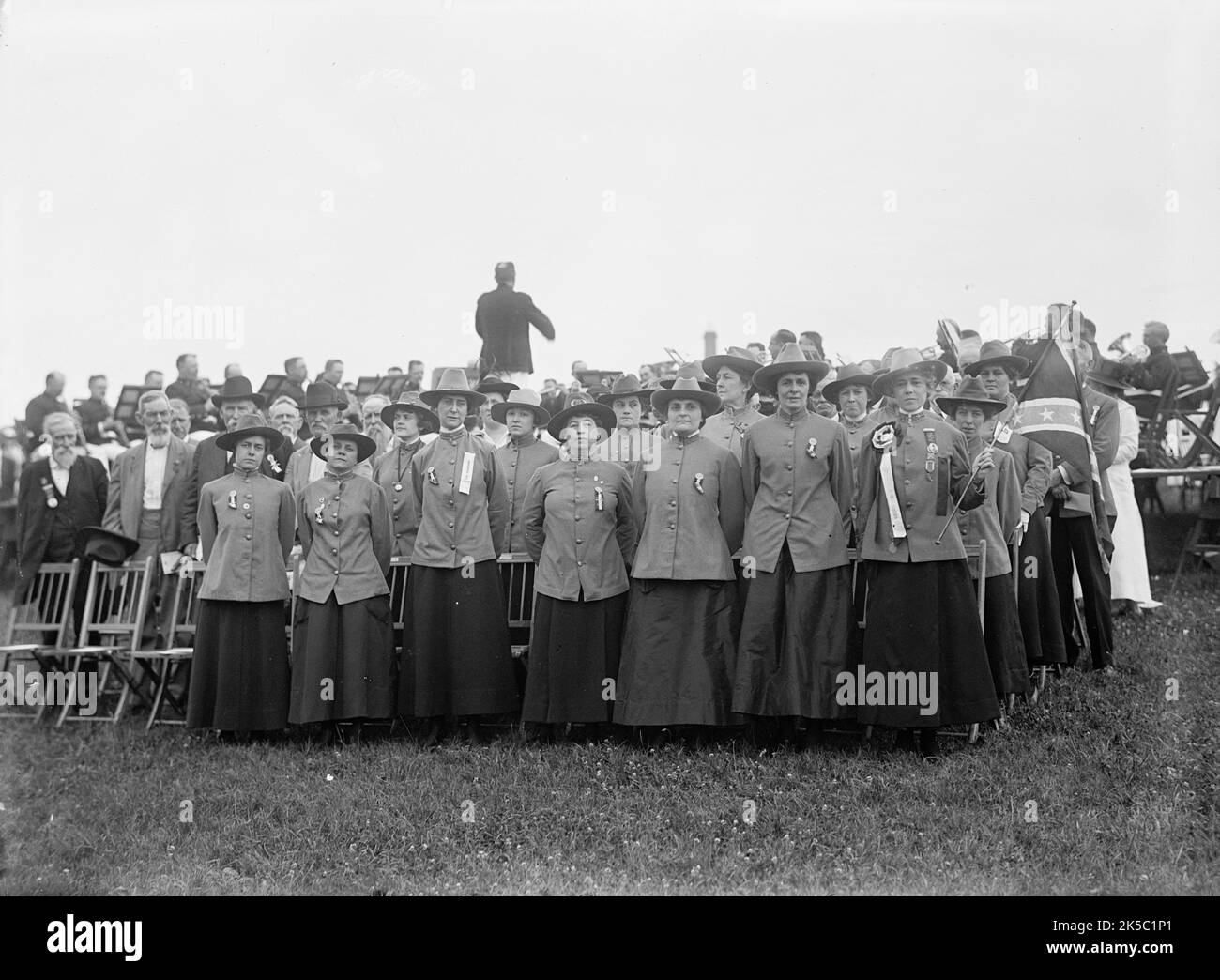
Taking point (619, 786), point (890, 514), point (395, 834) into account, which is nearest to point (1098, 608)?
point (890, 514)

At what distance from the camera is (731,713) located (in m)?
8.21

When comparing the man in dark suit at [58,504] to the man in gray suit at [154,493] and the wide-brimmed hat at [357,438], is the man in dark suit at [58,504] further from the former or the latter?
the wide-brimmed hat at [357,438]

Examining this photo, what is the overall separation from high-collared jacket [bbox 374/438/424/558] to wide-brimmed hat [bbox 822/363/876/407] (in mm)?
3291

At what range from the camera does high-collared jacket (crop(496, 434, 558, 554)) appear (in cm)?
996

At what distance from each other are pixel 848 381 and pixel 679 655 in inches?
94.4

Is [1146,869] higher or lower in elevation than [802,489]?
lower

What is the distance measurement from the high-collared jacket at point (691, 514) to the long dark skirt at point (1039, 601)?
7.44 ft

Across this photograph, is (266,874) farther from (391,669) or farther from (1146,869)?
(1146,869)

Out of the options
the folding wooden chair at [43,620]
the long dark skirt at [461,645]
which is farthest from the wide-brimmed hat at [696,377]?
the folding wooden chair at [43,620]

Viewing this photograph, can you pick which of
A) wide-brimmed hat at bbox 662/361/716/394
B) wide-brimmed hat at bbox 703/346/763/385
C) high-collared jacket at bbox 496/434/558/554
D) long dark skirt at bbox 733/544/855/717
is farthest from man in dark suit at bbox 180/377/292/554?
long dark skirt at bbox 733/544/855/717

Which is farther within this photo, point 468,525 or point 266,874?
point 468,525
